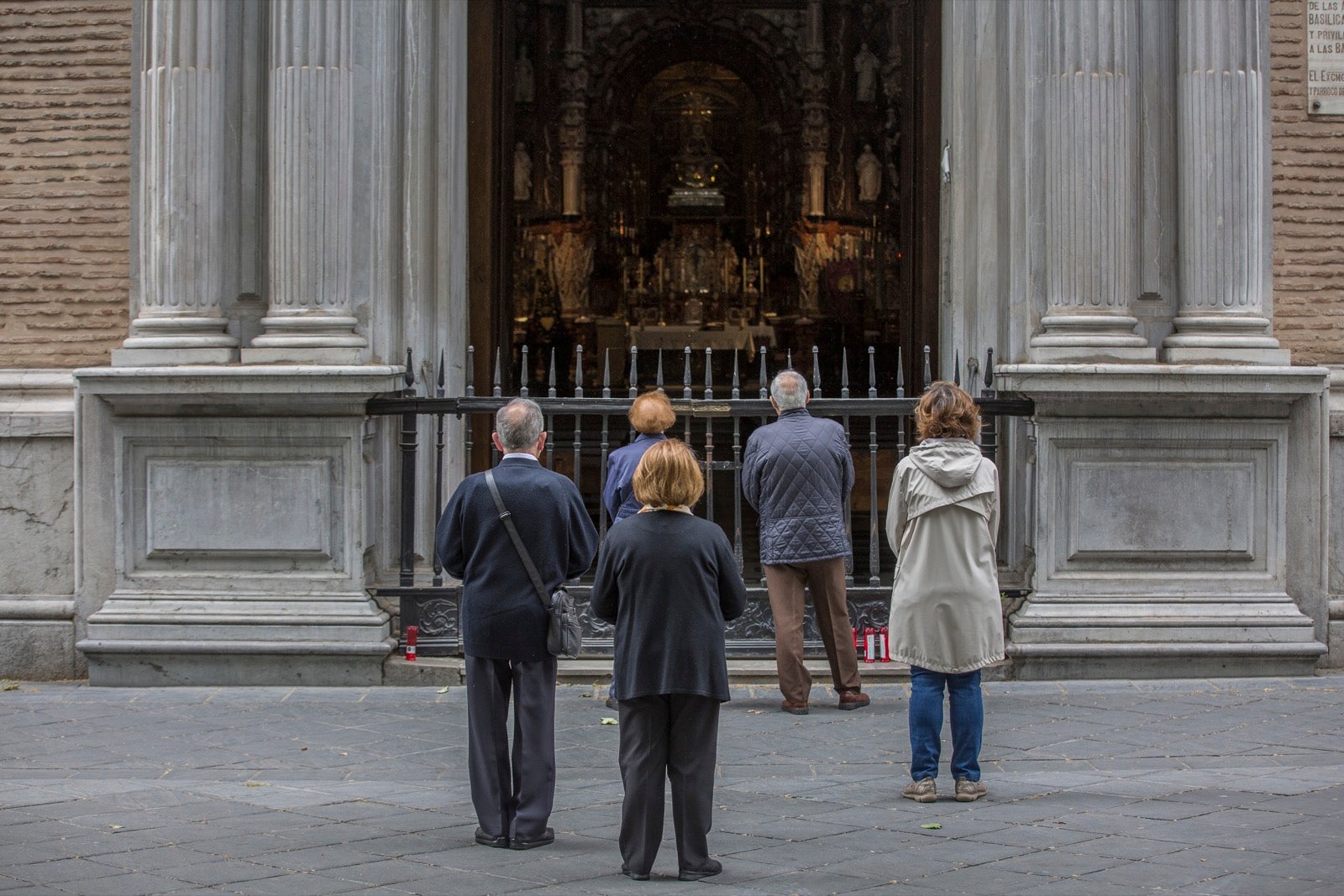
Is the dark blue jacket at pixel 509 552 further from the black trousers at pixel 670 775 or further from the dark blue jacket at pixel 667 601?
the black trousers at pixel 670 775

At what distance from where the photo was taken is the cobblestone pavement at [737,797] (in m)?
5.50

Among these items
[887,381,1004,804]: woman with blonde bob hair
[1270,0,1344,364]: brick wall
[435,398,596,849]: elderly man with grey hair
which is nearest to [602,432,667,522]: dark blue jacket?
[887,381,1004,804]: woman with blonde bob hair

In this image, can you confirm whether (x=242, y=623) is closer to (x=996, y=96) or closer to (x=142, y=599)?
(x=142, y=599)

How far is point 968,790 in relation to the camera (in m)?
6.50

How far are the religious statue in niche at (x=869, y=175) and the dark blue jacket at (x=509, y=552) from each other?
15927mm

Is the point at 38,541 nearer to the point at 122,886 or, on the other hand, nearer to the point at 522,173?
Result: the point at 122,886

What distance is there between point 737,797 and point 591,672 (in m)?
2.58

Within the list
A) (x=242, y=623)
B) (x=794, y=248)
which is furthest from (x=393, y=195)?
(x=794, y=248)

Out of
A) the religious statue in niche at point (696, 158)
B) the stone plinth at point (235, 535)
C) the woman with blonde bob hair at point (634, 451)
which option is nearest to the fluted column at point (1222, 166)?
the woman with blonde bob hair at point (634, 451)

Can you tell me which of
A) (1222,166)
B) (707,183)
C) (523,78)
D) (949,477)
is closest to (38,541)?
(949,477)

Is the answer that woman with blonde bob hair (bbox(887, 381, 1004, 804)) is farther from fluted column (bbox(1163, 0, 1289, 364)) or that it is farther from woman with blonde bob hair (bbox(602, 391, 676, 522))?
fluted column (bbox(1163, 0, 1289, 364))

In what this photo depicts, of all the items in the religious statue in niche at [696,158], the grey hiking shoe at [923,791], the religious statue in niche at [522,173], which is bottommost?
the grey hiking shoe at [923,791]

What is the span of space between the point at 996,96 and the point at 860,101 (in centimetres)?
1197

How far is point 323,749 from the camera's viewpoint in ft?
24.8
